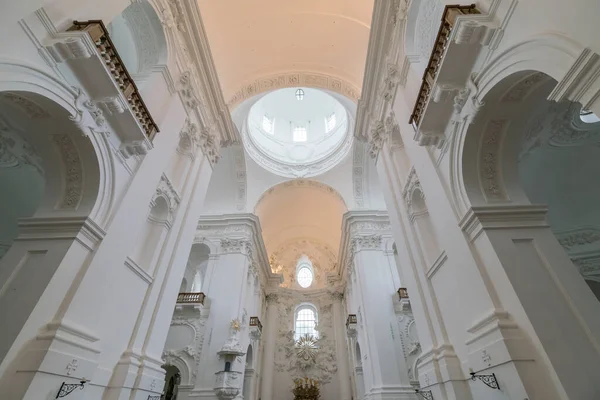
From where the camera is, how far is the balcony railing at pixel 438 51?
4.27 m

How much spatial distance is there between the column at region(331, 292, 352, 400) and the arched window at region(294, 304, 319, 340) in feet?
4.71

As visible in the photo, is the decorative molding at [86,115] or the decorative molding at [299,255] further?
the decorative molding at [299,255]

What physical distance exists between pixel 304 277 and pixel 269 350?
234 inches

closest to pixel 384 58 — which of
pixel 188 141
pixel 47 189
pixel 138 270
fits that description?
pixel 188 141

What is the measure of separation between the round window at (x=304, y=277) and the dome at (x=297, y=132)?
26.5ft

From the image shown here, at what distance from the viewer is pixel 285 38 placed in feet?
37.1

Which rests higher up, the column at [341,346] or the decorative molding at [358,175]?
the decorative molding at [358,175]

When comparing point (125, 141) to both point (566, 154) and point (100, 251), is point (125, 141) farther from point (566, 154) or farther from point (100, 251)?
point (566, 154)

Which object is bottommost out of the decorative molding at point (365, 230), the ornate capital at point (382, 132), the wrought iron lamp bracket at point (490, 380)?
the wrought iron lamp bracket at point (490, 380)

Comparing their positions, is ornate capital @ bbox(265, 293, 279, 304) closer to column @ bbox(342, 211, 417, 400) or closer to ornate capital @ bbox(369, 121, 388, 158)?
column @ bbox(342, 211, 417, 400)

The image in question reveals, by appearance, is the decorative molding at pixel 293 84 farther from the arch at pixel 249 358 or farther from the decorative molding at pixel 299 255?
the decorative molding at pixel 299 255

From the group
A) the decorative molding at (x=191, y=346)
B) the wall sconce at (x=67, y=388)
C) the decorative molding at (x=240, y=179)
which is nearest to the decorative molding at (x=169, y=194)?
the wall sconce at (x=67, y=388)

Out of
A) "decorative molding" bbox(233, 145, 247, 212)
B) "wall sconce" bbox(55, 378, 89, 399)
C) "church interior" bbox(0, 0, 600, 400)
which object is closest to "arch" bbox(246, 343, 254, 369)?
"church interior" bbox(0, 0, 600, 400)

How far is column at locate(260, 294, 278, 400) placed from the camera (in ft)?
57.5
